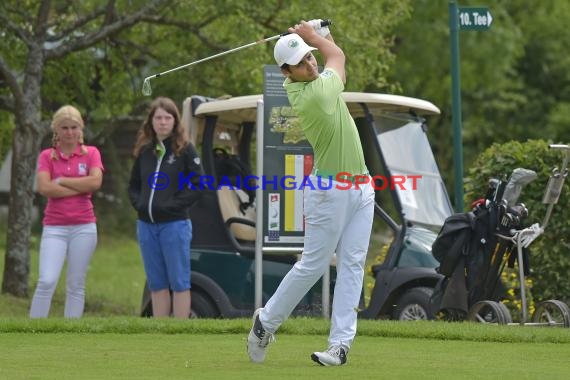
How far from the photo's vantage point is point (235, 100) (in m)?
13.1

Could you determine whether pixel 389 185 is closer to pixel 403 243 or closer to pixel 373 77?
pixel 403 243

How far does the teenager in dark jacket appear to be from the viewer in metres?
12.2

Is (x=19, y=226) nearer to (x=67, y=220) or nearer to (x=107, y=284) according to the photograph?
(x=67, y=220)

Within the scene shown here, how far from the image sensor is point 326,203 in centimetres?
873

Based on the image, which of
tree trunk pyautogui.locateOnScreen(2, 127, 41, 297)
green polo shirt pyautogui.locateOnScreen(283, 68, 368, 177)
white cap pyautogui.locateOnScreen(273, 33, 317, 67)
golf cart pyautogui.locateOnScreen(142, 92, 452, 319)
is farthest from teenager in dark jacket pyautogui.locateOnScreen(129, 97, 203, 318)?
tree trunk pyautogui.locateOnScreen(2, 127, 41, 297)

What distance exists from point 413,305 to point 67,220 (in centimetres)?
284

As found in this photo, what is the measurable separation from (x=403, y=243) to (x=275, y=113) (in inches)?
59.5

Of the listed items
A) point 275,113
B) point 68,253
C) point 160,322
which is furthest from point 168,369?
point 275,113

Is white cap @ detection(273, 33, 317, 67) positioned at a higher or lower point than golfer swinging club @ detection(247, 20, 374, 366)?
higher

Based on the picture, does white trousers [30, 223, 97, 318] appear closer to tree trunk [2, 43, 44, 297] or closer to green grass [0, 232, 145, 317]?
green grass [0, 232, 145, 317]

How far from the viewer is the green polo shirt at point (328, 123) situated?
861 centimetres

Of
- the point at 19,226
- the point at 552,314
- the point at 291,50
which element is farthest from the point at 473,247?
the point at 19,226

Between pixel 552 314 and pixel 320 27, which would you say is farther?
pixel 552 314

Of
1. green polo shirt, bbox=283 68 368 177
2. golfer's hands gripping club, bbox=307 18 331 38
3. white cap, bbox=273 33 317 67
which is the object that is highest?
golfer's hands gripping club, bbox=307 18 331 38
